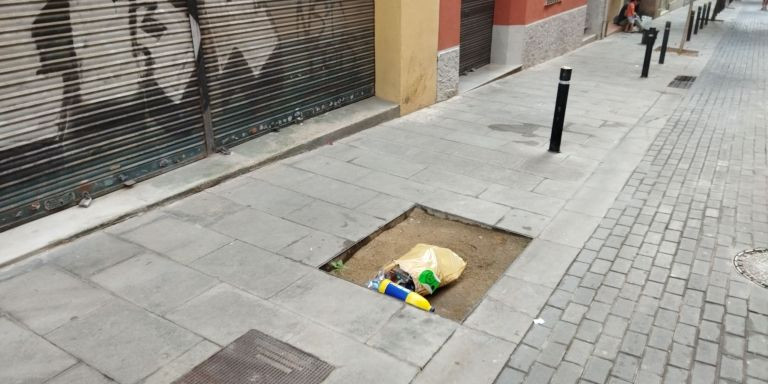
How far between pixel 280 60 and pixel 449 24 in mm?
3759

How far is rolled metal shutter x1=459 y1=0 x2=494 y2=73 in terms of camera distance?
11.4 meters

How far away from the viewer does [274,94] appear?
713 cm

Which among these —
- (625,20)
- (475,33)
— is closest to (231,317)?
(475,33)

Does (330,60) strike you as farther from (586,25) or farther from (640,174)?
(586,25)

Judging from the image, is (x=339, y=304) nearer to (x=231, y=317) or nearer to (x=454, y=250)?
(x=231, y=317)

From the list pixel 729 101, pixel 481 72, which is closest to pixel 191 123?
pixel 481 72

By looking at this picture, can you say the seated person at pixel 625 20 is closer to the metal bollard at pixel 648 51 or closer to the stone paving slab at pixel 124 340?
the metal bollard at pixel 648 51

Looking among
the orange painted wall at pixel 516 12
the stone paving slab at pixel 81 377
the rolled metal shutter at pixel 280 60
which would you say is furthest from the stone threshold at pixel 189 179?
the orange painted wall at pixel 516 12

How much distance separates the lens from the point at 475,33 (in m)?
11.9

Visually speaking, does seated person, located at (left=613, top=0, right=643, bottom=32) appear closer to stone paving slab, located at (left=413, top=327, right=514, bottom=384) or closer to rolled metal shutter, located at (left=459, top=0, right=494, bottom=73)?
rolled metal shutter, located at (left=459, top=0, right=494, bottom=73)

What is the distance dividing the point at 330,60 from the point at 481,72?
500 cm

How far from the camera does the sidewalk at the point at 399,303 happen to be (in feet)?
11.2

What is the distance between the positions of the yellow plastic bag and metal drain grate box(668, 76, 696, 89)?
905cm

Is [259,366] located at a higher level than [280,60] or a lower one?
lower
